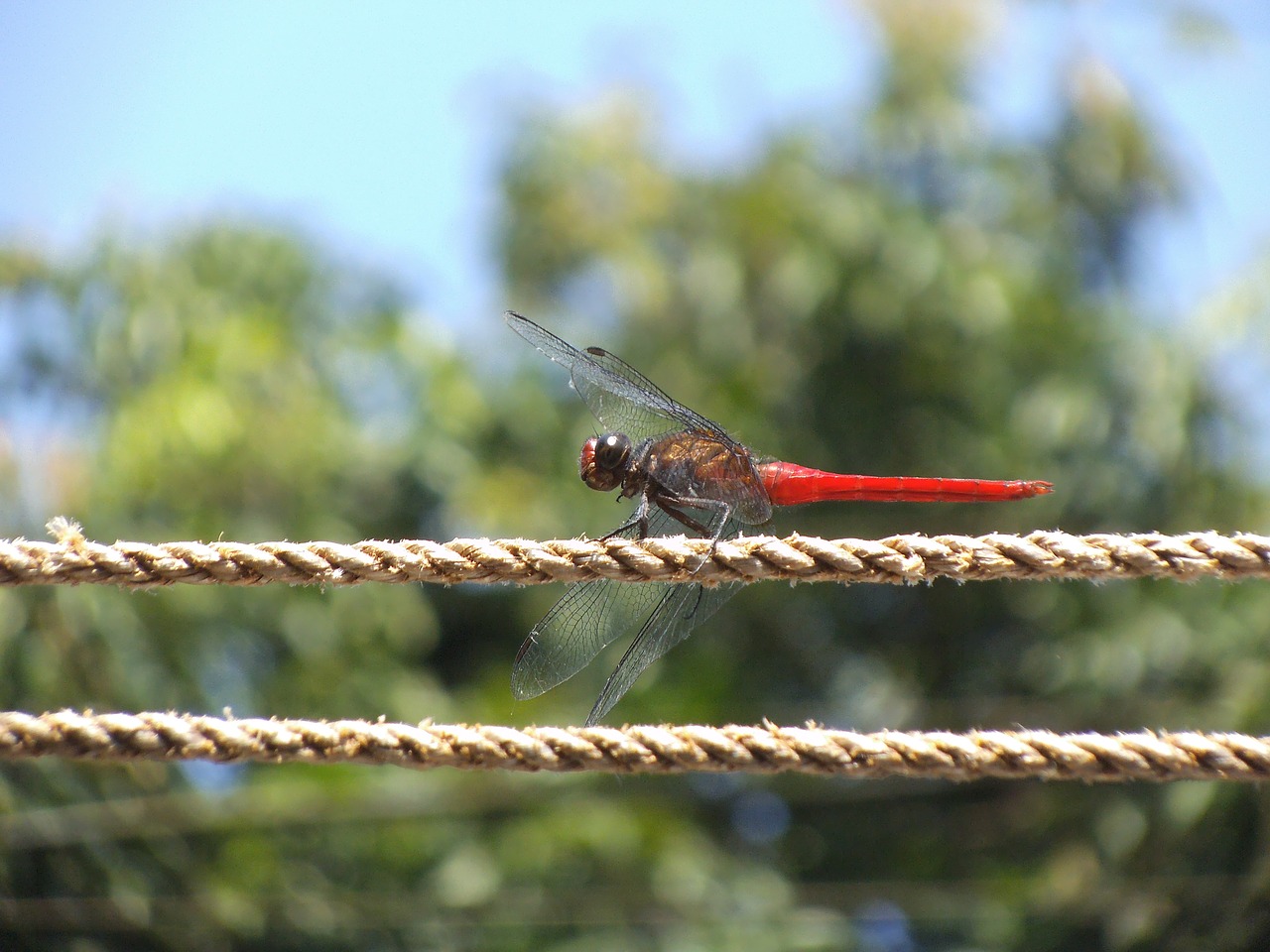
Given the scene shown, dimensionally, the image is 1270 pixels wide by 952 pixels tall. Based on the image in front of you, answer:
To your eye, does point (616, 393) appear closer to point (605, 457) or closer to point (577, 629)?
point (605, 457)

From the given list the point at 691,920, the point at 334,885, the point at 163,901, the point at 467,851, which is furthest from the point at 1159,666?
the point at 163,901

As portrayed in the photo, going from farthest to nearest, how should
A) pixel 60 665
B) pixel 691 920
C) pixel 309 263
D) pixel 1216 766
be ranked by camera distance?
pixel 309 263 < pixel 691 920 < pixel 60 665 < pixel 1216 766

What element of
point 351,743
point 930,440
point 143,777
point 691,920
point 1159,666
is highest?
point 351,743

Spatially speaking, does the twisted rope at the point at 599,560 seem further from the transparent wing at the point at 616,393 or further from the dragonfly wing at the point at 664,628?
the transparent wing at the point at 616,393

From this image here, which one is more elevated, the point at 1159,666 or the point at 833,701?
the point at 1159,666

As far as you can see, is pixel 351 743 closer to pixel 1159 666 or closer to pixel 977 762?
pixel 977 762

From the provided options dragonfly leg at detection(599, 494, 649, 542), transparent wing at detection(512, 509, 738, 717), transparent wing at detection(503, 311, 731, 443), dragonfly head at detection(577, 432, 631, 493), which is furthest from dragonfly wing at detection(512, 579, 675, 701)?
transparent wing at detection(503, 311, 731, 443)
